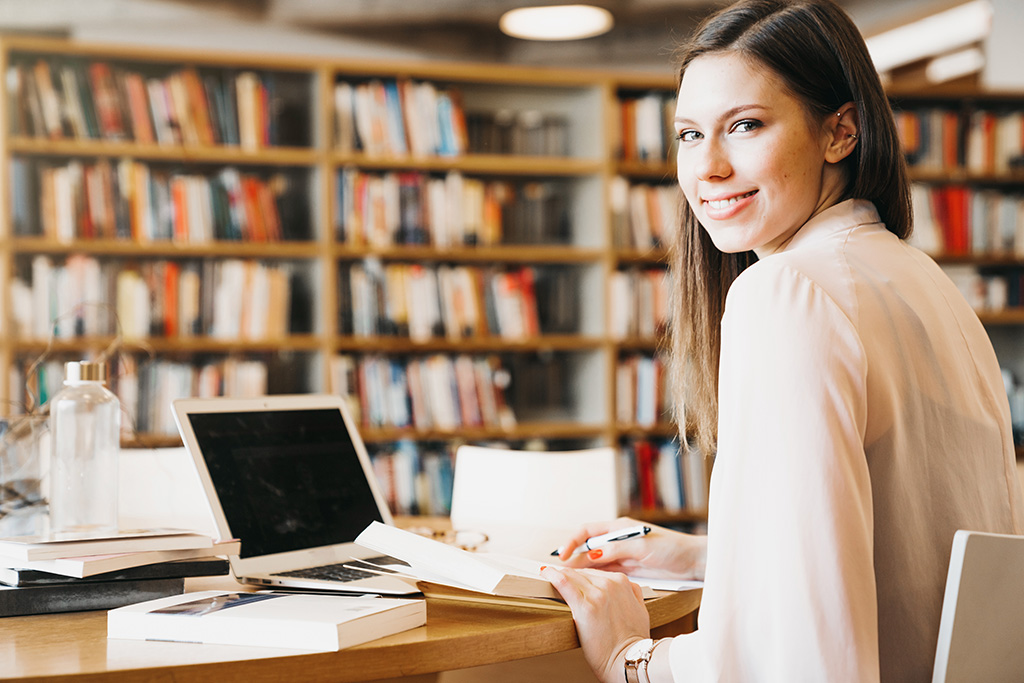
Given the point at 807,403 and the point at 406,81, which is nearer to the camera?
the point at 807,403

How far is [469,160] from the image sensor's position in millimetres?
3887

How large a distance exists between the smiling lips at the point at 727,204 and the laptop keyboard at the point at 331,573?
0.65 m

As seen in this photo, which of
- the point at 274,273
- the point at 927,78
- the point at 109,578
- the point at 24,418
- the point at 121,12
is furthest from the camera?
the point at 927,78

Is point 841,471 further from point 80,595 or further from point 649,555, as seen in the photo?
point 80,595

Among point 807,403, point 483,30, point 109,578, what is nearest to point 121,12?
point 483,30

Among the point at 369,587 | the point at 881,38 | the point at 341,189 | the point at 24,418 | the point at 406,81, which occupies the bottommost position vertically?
the point at 369,587

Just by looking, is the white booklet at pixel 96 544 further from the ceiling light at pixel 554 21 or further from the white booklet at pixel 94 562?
the ceiling light at pixel 554 21

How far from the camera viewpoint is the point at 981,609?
0.88 meters

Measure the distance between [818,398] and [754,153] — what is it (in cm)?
36

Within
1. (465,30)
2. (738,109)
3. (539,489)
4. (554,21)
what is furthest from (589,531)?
(465,30)

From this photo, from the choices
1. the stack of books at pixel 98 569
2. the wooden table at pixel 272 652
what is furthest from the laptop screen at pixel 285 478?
the wooden table at pixel 272 652

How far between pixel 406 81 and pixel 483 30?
84 cm

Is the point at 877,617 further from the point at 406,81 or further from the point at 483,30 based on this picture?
the point at 483,30

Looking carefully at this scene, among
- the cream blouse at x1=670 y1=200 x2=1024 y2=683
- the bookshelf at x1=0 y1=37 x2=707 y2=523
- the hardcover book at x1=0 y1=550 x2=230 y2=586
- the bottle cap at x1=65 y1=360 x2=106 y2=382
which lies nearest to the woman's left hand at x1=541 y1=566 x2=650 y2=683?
the cream blouse at x1=670 y1=200 x2=1024 y2=683
